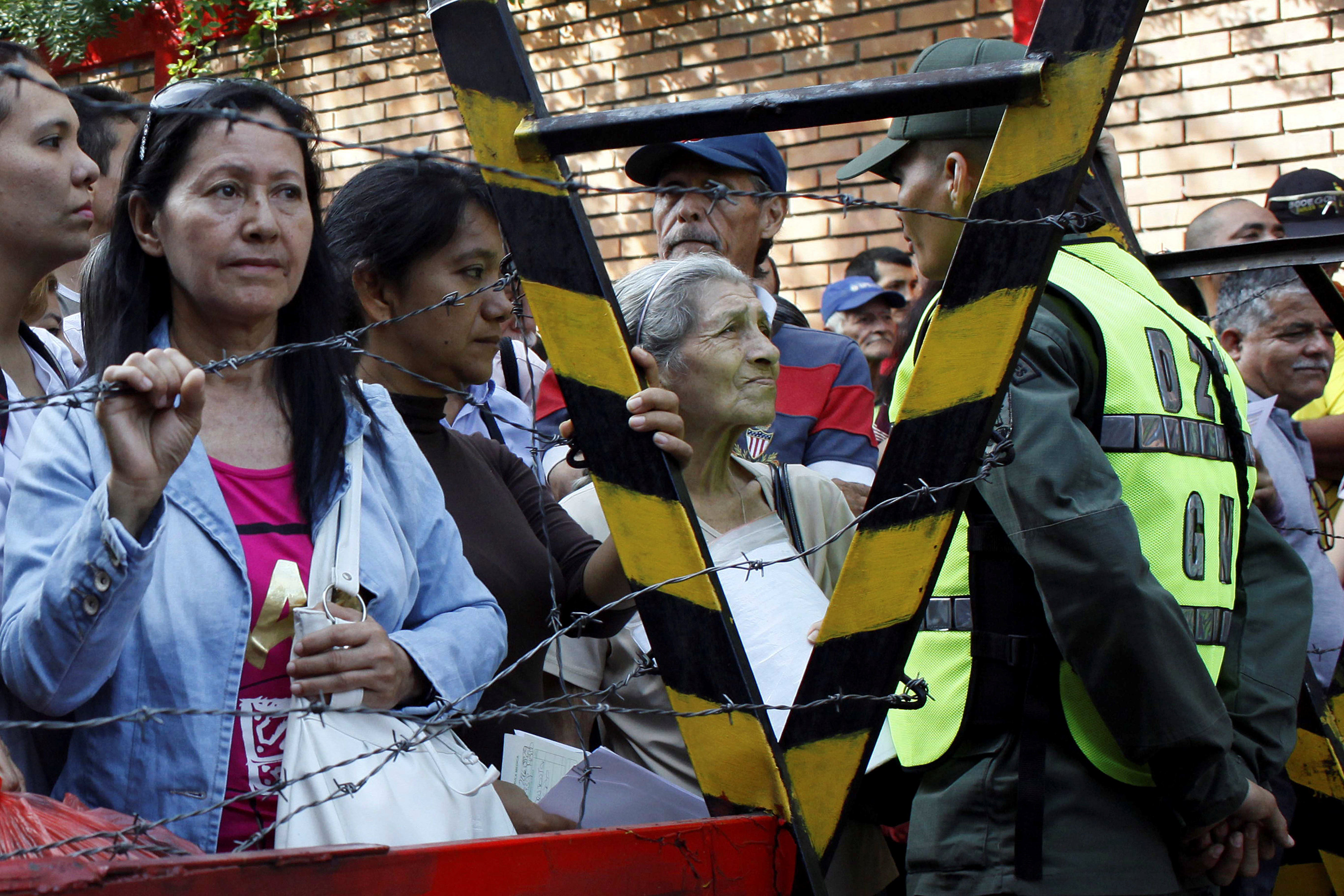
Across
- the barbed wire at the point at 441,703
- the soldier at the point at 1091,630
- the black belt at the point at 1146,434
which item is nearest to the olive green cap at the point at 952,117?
the soldier at the point at 1091,630

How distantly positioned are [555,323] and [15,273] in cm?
107

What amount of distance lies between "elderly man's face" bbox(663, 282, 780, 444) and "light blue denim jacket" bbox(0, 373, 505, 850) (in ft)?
3.11

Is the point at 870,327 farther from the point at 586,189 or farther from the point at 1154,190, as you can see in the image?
the point at 586,189

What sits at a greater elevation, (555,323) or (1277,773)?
(555,323)

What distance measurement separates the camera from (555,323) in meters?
1.74

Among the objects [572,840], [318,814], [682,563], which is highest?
[682,563]

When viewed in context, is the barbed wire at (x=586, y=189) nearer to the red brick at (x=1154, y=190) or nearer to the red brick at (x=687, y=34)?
the red brick at (x=1154, y=190)

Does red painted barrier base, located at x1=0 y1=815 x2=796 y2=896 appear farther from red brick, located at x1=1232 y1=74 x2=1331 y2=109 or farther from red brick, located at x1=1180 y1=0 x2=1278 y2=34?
red brick, located at x1=1180 y1=0 x2=1278 y2=34

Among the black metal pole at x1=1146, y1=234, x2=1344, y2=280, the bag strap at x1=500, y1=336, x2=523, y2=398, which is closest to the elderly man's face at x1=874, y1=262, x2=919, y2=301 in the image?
the bag strap at x1=500, y1=336, x2=523, y2=398

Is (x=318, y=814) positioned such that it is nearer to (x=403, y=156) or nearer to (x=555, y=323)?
(x=555, y=323)

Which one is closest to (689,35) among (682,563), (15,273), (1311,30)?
(1311,30)

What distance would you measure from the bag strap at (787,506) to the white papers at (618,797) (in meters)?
0.89

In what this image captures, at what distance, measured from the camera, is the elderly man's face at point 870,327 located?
5.60 m

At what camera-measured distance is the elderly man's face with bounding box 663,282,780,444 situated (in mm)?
2635
